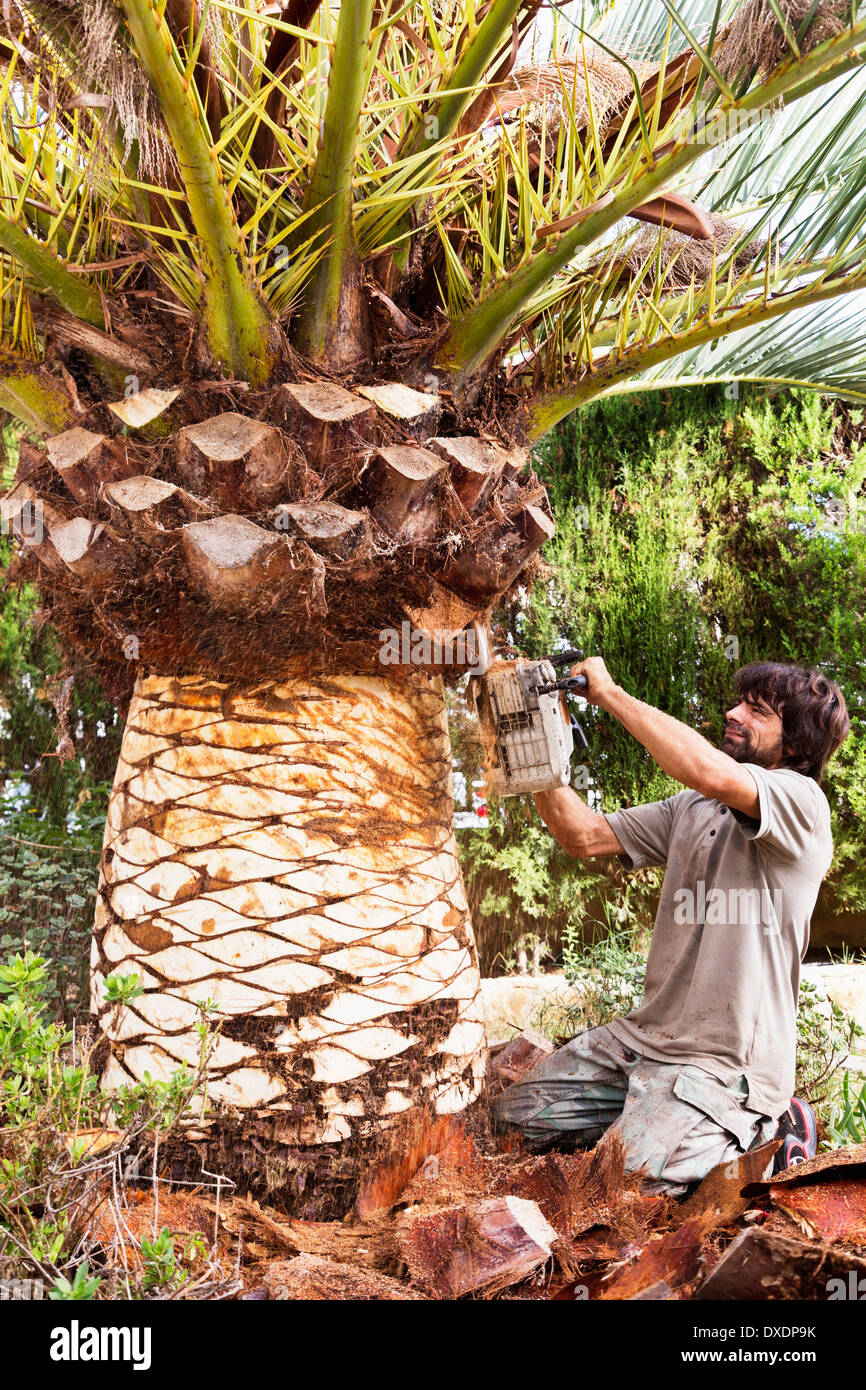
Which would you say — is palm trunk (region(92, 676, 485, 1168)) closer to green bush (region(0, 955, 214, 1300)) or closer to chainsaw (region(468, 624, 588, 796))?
green bush (region(0, 955, 214, 1300))

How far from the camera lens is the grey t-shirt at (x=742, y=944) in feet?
7.74

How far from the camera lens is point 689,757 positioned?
2301 mm

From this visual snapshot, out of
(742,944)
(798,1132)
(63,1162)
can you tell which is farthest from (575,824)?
(63,1162)

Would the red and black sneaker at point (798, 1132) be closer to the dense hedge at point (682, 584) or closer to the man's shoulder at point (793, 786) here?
the man's shoulder at point (793, 786)

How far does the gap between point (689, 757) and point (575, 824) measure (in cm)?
61

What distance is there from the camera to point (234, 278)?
189 centimetres

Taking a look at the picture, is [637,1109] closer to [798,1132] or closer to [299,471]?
[798,1132]

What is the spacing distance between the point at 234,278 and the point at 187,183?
21cm

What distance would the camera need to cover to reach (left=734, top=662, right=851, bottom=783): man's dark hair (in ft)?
8.59

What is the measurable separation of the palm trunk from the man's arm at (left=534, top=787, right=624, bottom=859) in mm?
658

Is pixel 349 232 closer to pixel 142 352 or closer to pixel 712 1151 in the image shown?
pixel 142 352

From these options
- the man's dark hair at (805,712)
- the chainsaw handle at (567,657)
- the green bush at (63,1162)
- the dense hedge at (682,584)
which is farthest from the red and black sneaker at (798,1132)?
the dense hedge at (682,584)

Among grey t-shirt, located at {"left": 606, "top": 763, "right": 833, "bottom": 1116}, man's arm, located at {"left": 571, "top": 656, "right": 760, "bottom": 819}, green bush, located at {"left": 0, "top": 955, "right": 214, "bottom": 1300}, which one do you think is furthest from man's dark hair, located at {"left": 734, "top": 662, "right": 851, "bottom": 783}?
green bush, located at {"left": 0, "top": 955, "right": 214, "bottom": 1300}
